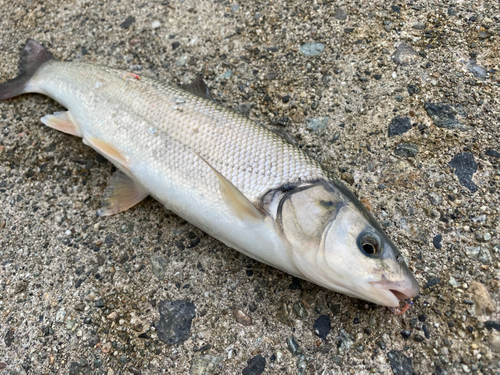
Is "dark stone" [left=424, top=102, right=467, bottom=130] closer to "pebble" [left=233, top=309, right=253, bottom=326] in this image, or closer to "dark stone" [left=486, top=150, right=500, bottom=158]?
"dark stone" [left=486, top=150, right=500, bottom=158]

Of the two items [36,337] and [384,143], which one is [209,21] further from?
[36,337]

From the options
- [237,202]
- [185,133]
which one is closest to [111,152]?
[185,133]

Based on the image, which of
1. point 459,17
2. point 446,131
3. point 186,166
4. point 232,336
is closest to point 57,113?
point 186,166

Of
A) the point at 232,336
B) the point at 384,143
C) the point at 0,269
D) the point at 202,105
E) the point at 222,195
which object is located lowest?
the point at 232,336

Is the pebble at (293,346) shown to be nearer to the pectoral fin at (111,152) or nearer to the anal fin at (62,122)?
the pectoral fin at (111,152)

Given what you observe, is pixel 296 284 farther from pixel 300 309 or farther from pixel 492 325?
pixel 492 325

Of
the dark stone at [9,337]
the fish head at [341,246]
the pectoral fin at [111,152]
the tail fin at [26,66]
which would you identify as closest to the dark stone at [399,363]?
the fish head at [341,246]

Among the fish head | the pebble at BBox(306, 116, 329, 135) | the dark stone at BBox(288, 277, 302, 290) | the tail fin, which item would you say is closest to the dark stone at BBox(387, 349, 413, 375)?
the fish head
